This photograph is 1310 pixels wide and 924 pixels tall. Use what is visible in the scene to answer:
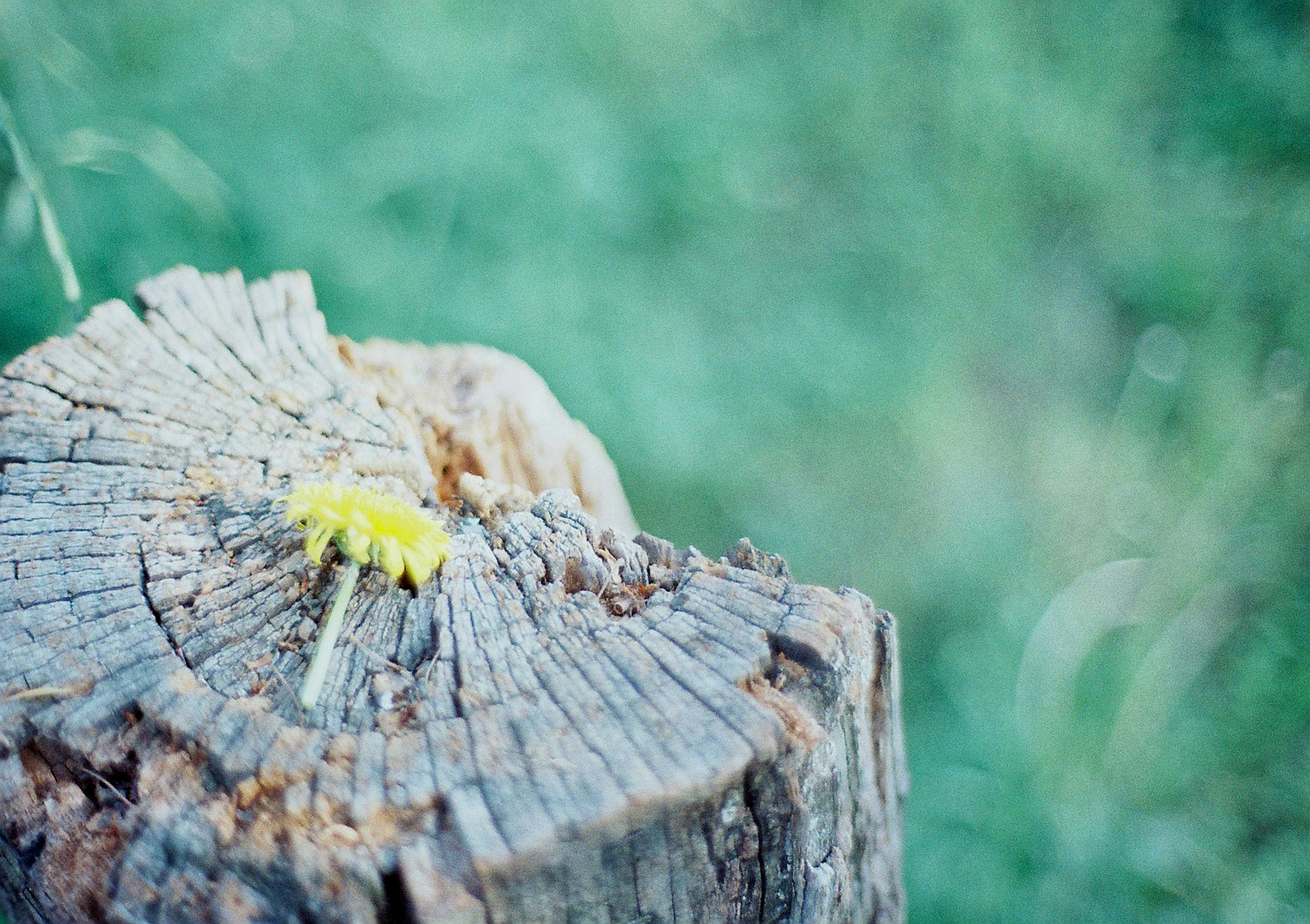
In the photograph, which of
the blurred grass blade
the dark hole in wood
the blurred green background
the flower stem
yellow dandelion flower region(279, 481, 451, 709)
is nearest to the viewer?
the dark hole in wood

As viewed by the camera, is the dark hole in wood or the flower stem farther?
the flower stem

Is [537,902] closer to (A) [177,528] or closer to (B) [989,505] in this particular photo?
(A) [177,528]

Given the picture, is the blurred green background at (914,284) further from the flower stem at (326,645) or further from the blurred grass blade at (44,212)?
the flower stem at (326,645)

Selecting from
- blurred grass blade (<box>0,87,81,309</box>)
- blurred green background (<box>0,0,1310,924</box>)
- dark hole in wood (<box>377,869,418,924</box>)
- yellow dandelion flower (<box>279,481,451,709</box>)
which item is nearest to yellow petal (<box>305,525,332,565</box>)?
yellow dandelion flower (<box>279,481,451,709</box>)

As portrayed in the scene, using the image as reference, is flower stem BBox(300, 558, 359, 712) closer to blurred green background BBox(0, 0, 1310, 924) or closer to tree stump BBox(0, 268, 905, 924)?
tree stump BBox(0, 268, 905, 924)

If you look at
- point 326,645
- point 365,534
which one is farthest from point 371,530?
point 326,645

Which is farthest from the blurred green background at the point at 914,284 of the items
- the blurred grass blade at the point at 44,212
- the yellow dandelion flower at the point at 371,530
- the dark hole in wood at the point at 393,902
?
the dark hole in wood at the point at 393,902

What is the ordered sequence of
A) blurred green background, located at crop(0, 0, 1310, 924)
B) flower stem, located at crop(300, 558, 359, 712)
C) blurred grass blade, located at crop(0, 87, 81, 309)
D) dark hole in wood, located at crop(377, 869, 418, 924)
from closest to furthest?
dark hole in wood, located at crop(377, 869, 418, 924), flower stem, located at crop(300, 558, 359, 712), blurred grass blade, located at crop(0, 87, 81, 309), blurred green background, located at crop(0, 0, 1310, 924)

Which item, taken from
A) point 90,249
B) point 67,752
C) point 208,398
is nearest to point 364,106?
point 90,249

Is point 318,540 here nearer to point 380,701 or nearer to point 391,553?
point 391,553
